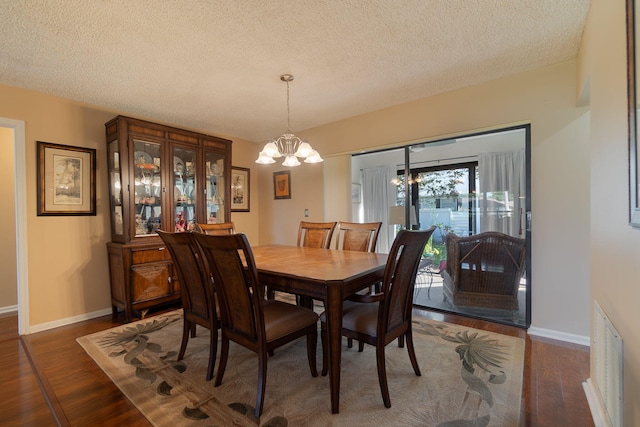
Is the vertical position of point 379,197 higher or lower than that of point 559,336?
higher

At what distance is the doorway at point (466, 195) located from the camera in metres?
2.78

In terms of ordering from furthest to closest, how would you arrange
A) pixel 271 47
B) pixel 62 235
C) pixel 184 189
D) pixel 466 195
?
pixel 184 189
pixel 466 195
pixel 62 235
pixel 271 47

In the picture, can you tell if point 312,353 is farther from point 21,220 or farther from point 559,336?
point 21,220

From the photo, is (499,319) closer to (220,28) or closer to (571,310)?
(571,310)

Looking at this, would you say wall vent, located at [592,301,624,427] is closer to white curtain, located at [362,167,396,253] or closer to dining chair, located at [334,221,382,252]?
dining chair, located at [334,221,382,252]

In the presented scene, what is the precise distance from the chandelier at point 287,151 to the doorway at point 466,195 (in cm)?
142

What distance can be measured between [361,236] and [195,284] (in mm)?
1574

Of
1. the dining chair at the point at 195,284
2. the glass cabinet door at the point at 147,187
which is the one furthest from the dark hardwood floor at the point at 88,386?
the glass cabinet door at the point at 147,187

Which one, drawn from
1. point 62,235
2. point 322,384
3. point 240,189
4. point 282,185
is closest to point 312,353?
point 322,384

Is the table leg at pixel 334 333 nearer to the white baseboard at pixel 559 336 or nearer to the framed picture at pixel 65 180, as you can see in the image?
the white baseboard at pixel 559 336

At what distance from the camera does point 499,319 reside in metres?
2.88

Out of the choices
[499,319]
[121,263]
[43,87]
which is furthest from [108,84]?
[499,319]

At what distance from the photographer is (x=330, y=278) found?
1.61m

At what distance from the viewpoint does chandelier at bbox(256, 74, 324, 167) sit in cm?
249
